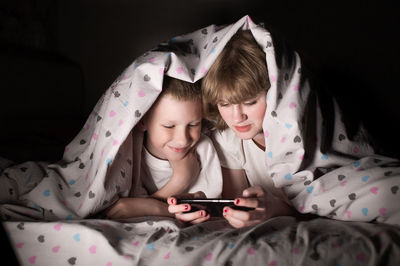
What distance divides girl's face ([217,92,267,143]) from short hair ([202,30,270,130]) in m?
0.01

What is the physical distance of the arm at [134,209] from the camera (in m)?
0.88

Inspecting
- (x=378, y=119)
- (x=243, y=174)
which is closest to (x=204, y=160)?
(x=243, y=174)

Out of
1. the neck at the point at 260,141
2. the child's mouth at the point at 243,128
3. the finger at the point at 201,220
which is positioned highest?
the child's mouth at the point at 243,128

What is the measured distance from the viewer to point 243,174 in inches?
42.6

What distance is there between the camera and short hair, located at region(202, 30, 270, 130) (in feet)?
2.90

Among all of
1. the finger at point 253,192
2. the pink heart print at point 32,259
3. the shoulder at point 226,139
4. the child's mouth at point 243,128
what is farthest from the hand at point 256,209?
the pink heart print at point 32,259

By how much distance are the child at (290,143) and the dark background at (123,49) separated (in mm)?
241

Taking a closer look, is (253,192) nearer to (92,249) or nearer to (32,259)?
(92,249)

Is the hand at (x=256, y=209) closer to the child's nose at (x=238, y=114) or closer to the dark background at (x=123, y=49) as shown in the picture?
the child's nose at (x=238, y=114)

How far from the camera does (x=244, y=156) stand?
1.05 meters

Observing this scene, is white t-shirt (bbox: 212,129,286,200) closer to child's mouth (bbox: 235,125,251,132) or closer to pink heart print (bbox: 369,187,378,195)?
child's mouth (bbox: 235,125,251,132)

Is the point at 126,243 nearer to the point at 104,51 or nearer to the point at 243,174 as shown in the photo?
the point at 243,174

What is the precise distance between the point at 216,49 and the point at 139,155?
1.22 feet

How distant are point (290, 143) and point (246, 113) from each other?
137mm
